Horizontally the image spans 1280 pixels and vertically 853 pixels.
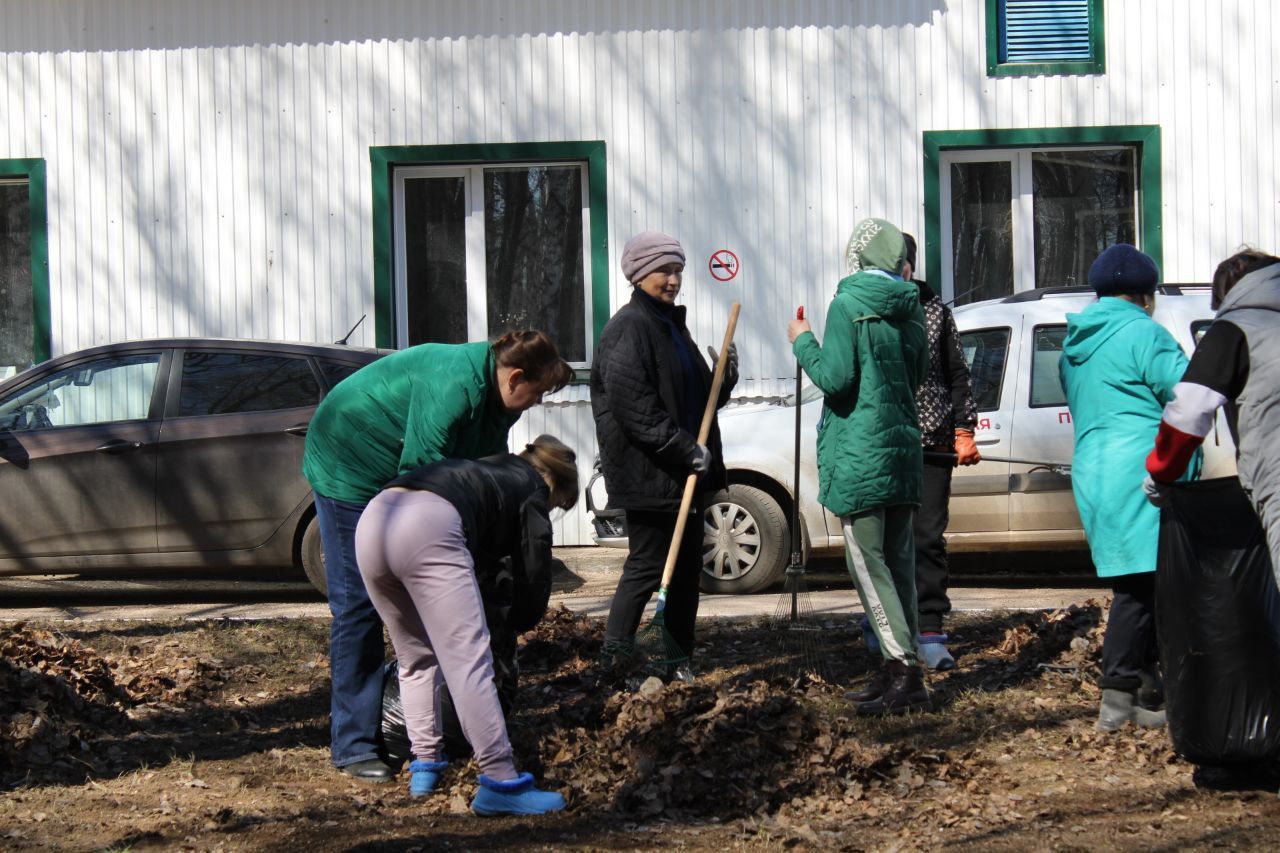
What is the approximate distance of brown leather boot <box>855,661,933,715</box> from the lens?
5.94 meters

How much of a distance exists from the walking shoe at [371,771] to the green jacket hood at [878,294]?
239 centimetres

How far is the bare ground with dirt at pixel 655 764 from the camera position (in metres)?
4.69

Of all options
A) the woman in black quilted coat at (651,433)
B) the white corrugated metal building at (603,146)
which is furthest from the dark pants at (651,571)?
the white corrugated metal building at (603,146)

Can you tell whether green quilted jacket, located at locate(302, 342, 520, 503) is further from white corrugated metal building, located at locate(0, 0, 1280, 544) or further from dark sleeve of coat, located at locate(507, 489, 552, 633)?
white corrugated metal building, located at locate(0, 0, 1280, 544)

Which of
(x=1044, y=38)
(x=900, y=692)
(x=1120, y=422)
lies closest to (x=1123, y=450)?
(x=1120, y=422)

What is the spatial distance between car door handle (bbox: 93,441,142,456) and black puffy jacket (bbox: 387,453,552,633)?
483 cm

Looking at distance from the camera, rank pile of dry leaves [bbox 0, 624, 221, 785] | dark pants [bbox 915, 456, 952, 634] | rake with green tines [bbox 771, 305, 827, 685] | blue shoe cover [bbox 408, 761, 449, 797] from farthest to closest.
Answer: dark pants [bbox 915, 456, 952, 634] → rake with green tines [bbox 771, 305, 827, 685] → pile of dry leaves [bbox 0, 624, 221, 785] → blue shoe cover [bbox 408, 761, 449, 797]

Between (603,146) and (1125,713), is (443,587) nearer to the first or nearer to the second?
(1125,713)

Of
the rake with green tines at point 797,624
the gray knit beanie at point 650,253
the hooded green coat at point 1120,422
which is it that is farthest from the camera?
the rake with green tines at point 797,624

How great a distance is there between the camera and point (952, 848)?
14.5 feet

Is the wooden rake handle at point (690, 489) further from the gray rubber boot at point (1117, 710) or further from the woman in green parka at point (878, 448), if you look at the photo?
the gray rubber boot at point (1117, 710)

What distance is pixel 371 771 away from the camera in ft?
17.9

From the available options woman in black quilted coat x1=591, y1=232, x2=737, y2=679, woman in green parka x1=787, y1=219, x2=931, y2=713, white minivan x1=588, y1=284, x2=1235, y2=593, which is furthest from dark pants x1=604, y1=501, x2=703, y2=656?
A: white minivan x1=588, y1=284, x2=1235, y2=593

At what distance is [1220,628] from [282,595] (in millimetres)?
6402
